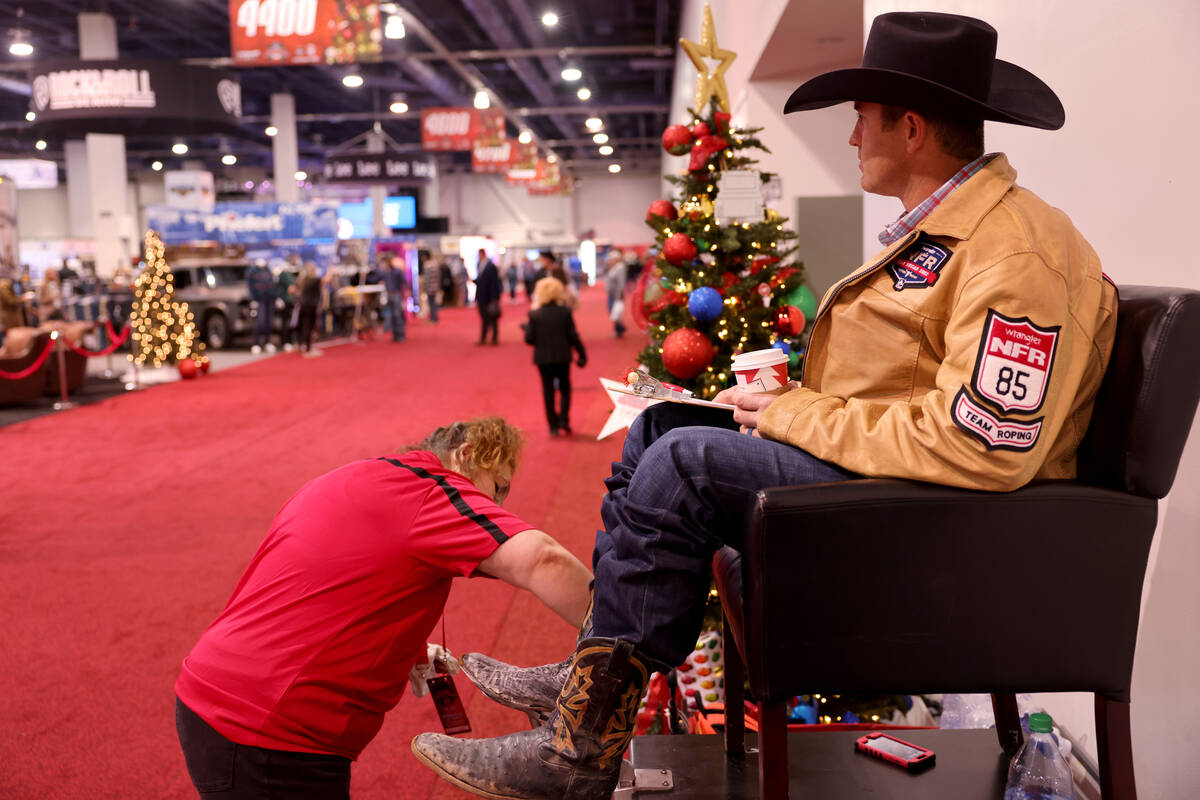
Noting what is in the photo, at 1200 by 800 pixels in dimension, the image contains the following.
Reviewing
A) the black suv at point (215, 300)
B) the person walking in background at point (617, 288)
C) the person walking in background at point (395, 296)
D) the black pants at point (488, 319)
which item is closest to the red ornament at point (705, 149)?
the black pants at point (488, 319)

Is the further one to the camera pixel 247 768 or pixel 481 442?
pixel 481 442

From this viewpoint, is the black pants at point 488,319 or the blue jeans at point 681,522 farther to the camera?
the black pants at point 488,319

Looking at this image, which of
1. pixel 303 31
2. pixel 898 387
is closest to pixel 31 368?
pixel 303 31

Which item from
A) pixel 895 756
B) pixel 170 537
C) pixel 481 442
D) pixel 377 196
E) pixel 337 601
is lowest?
pixel 170 537

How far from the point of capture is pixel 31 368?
36.2 feet

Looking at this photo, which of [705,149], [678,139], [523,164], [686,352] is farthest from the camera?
[523,164]

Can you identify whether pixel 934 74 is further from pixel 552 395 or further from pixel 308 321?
pixel 308 321

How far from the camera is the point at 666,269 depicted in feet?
13.7

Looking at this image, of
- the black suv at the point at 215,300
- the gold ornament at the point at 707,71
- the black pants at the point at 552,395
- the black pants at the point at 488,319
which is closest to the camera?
the gold ornament at the point at 707,71

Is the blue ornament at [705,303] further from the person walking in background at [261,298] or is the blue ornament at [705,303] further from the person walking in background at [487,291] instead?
the person walking in background at [261,298]

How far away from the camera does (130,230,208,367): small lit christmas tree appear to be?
13344mm

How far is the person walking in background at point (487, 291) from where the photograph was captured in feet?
57.2

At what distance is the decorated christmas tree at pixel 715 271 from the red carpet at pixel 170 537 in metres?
1.23

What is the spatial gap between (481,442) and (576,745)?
72cm
